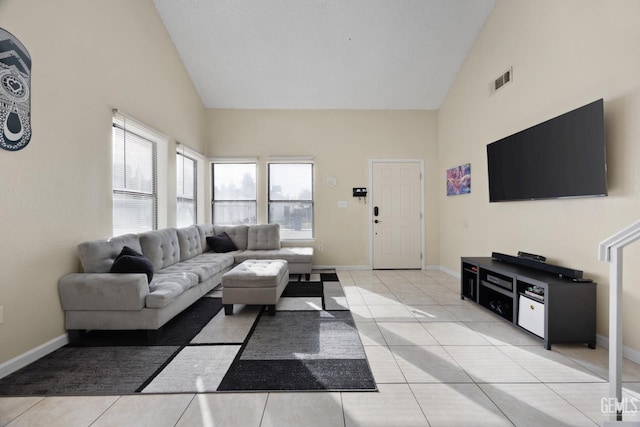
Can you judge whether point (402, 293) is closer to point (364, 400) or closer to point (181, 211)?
point (364, 400)

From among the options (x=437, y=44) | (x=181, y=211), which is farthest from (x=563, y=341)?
(x=181, y=211)

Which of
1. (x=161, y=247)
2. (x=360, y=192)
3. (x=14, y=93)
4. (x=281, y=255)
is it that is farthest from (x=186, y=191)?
(x=360, y=192)

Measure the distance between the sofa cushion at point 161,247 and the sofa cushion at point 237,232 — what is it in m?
1.32

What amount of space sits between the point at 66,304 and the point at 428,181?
5586 millimetres

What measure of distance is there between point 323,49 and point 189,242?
3641mm

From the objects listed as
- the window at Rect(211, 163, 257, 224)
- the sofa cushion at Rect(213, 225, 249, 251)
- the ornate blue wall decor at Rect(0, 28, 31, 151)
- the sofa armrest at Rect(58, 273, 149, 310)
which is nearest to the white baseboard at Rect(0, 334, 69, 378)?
the sofa armrest at Rect(58, 273, 149, 310)

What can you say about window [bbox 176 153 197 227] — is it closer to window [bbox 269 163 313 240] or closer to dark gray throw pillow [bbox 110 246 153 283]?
window [bbox 269 163 313 240]

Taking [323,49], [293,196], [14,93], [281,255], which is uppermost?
[323,49]

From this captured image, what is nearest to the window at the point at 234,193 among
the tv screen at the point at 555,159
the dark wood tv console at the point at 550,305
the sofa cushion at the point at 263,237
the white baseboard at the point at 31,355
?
the sofa cushion at the point at 263,237

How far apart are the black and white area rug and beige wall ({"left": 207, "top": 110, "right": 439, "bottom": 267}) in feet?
8.54

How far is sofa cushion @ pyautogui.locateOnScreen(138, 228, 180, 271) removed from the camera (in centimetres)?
331

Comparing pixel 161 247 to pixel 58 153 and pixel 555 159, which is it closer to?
pixel 58 153

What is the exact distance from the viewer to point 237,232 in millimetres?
5289

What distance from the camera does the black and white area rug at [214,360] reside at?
188 cm
